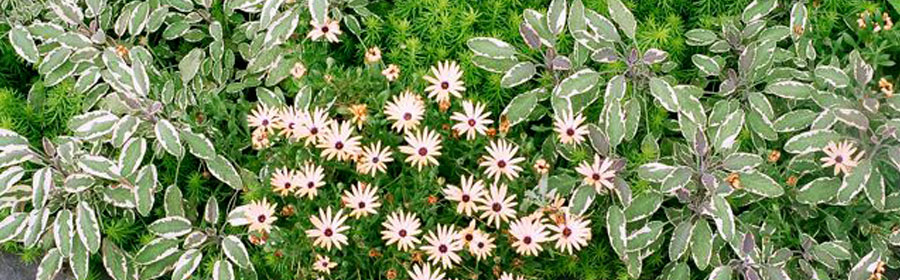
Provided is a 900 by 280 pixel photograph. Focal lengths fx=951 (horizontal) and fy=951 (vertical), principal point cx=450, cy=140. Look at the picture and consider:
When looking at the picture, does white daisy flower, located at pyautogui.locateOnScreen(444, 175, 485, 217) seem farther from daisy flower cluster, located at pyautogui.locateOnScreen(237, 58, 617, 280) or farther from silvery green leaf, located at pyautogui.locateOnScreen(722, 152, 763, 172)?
silvery green leaf, located at pyautogui.locateOnScreen(722, 152, 763, 172)

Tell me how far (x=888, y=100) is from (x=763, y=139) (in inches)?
11.6

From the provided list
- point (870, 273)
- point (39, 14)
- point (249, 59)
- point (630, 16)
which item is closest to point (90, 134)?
point (249, 59)

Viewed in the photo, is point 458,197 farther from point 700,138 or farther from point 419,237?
point 700,138

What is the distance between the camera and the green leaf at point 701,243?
6.79ft

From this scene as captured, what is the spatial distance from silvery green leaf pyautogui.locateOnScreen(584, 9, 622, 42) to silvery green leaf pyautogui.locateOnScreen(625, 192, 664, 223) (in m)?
0.38

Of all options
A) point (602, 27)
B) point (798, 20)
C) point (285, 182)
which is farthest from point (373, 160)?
point (798, 20)

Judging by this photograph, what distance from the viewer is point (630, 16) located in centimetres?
223

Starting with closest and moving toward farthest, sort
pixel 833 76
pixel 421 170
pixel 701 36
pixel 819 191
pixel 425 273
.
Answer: pixel 425 273
pixel 421 170
pixel 819 191
pixel 833 76
pixel 701 36

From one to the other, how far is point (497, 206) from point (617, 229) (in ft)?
0.92

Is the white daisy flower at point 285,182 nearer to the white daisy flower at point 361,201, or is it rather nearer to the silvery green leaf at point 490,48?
the white daisy flower at point 361,201

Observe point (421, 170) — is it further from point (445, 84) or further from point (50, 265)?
point (50, 265)

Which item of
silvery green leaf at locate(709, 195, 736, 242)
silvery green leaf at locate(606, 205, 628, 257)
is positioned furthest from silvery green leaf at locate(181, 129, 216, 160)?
silvery green leaf at locate(709, 195, 736, 242)

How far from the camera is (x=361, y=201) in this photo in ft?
6.38

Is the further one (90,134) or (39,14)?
(39,14)
